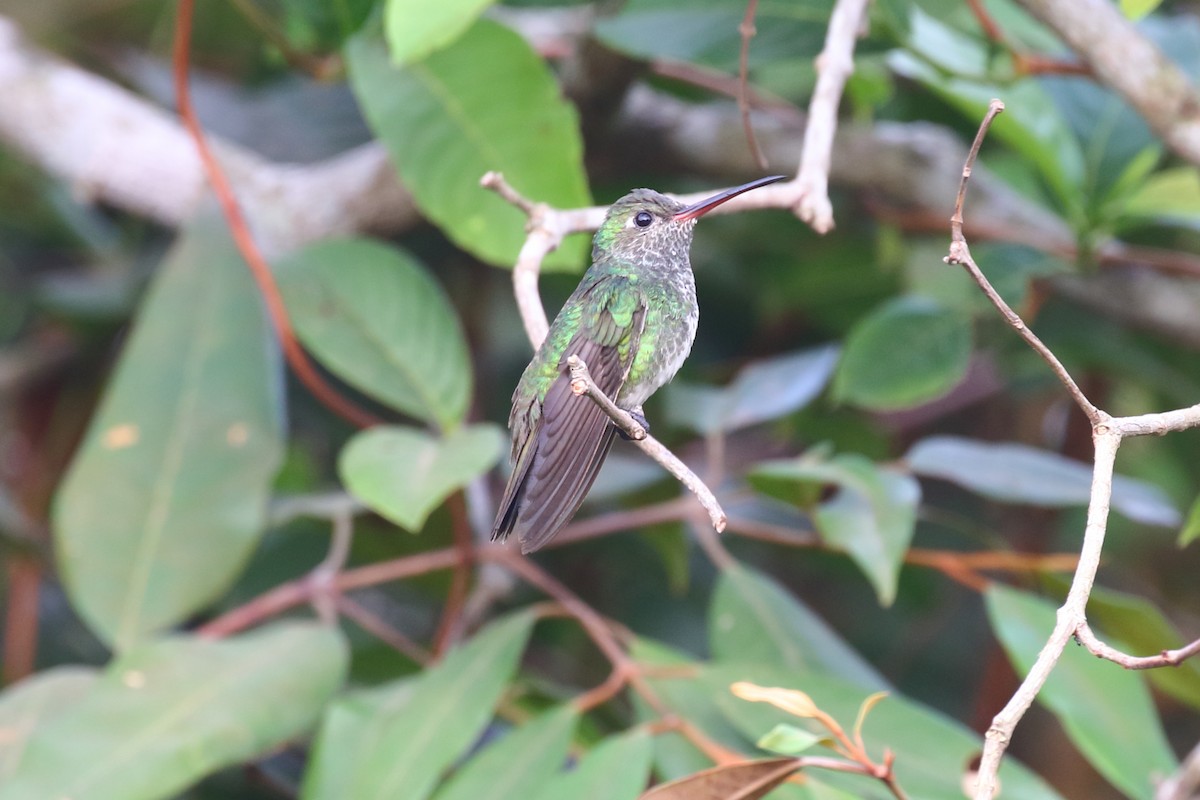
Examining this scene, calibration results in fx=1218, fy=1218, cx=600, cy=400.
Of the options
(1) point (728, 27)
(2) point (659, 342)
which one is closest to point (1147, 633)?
(2) point (659, 342)

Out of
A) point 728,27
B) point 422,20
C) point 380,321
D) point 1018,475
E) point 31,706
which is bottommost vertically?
point 31,706

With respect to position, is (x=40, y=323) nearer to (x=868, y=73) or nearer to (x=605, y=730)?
(x=605, y=730)

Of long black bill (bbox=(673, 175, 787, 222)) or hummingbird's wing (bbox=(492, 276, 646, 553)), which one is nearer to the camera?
hummingbird's wing (bbox=(492, 276, 646, 553))

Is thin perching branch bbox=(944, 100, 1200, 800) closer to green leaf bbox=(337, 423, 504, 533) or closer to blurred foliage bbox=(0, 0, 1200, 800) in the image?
blurred foliage bbox=(0, 0, 1200, 800)

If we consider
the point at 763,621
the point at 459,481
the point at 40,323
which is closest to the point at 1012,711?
the point at 459,481

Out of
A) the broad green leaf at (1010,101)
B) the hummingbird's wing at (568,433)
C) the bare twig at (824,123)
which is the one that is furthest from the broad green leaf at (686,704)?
the broad green leaf at (1010,101)

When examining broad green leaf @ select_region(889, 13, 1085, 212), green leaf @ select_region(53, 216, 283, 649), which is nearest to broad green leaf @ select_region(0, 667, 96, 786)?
green leaf @ select_region(53, 216, 283, 649)

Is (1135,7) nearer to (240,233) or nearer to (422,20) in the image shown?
(422,20)
